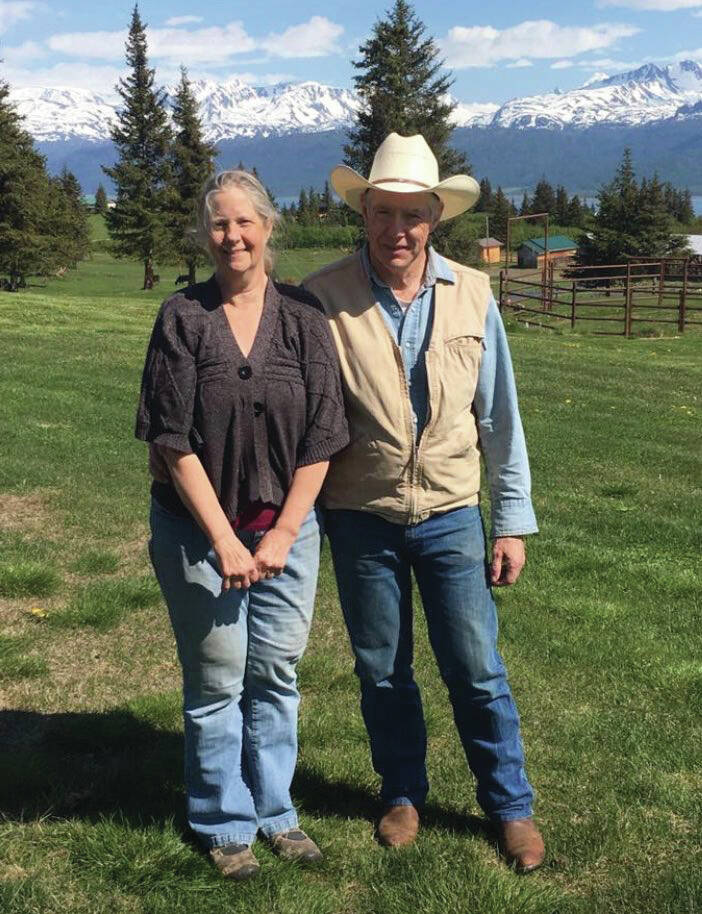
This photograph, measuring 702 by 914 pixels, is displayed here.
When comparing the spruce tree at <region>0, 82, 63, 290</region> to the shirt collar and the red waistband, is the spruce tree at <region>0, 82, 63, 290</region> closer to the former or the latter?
the shirt collar

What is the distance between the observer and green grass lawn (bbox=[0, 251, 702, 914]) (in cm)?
343

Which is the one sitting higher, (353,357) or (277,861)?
(353,357)

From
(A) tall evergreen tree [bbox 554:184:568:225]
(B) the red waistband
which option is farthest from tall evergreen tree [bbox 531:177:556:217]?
(B) the red waistband

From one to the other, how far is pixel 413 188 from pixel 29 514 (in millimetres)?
5843

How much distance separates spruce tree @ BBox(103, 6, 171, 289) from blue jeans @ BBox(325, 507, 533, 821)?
2330 inches

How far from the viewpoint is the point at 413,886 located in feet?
11.3

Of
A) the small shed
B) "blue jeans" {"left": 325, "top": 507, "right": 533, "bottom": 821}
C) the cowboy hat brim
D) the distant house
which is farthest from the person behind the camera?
the small shed

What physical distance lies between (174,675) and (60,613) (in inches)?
42.9

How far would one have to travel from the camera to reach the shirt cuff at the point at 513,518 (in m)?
3.68

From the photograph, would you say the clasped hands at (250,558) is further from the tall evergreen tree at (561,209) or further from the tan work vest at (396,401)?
the tall evergreen tree at (561,209)

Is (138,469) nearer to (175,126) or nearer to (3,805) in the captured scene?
(3,805)

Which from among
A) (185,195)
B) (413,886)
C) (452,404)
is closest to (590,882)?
(413,886)

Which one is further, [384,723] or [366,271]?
[384,723]

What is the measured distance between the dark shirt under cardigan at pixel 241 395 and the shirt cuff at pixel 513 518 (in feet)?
2.54
